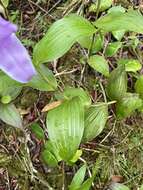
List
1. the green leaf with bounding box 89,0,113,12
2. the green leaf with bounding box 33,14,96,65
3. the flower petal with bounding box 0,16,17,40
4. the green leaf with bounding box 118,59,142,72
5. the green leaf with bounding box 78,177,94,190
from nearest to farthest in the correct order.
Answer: the flower petal with bounding box 0,16,17,40
the green leaf with bounding box 33,14,96,65
the green leaf with bounding box 78,177,94,190
the green leaf with bounding box 118,59,142,72
the green leaf with bounding box 89,0,113,12

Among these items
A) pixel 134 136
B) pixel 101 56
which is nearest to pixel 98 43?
pixel 101 56

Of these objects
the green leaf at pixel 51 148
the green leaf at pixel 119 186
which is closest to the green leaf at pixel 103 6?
the green leaf at pixel 51 148

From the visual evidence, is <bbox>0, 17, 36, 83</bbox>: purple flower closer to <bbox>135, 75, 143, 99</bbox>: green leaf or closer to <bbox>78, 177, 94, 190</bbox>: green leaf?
<bbox>78, 177, 94, 190</bbox>: green leaf

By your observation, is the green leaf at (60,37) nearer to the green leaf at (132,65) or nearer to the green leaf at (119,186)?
the green leaf at (132,65)

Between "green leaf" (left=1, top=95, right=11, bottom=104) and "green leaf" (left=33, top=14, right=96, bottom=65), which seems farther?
"green leaf" (left=1, top=95, right=11, bottom=104)

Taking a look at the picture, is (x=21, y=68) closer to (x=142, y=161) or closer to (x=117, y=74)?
(x=117, y=74)

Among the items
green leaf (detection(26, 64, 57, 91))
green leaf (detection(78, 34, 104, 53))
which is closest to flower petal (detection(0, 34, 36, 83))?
green leaf (detection(26, 64, 57, 91))

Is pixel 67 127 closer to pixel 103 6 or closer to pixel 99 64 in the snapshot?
pixel 99 64
